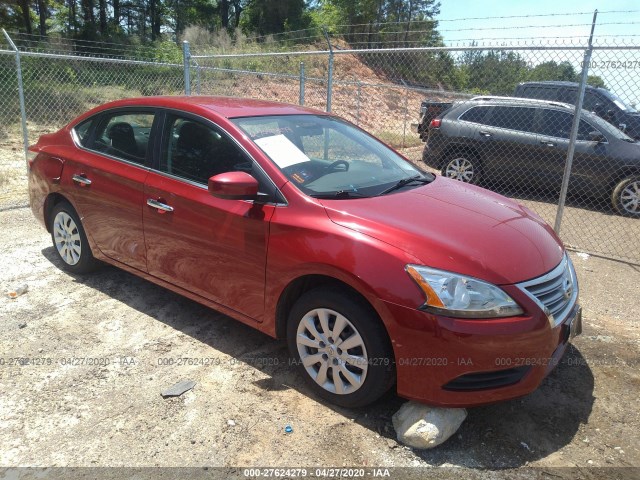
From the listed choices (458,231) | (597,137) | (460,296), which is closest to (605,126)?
(597,137)

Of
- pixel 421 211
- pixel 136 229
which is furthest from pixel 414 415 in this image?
pixel 136 229

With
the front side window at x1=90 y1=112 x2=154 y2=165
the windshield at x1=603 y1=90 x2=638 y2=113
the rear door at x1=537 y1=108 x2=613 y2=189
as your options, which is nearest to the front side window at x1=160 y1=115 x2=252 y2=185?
the front side window at x1=90 y1=112 x2=154 y2=165

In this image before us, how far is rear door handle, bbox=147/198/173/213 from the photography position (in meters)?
3.45

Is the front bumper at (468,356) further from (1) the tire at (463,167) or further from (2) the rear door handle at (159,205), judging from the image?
(1) the tire at (463,167)

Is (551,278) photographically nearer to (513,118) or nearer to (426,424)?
(426,424)

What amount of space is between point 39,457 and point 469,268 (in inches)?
91.4

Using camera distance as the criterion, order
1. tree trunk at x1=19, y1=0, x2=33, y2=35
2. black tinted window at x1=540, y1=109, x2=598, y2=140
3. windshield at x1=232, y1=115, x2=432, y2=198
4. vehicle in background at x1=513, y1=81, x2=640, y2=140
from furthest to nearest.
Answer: tree trunk at x1=19, y1=0, x2=33, y2=35
vehicle in background at x1=513, y1=81, x2=640, y2=140
black tinted window at x1=540, y1=109, x2=598, y2=140
windshield at x1=232, y1=115, x2=432, y2=198

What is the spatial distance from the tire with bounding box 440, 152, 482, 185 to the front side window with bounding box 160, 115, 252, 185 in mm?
5911

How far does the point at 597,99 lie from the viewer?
8.79 meters

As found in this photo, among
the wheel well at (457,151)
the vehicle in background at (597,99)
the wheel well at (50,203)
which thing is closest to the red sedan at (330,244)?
the wheel well at (50,203)

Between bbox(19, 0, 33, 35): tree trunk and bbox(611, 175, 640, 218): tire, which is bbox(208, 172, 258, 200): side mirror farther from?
bbox(19, 0, 33, 35): tree trunk

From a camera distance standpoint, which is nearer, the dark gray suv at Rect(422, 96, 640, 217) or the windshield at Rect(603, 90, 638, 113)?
the dark gray suv at Rect(422, 96, 640, 217)

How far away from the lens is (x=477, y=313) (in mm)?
2436

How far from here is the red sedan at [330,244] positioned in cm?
249
